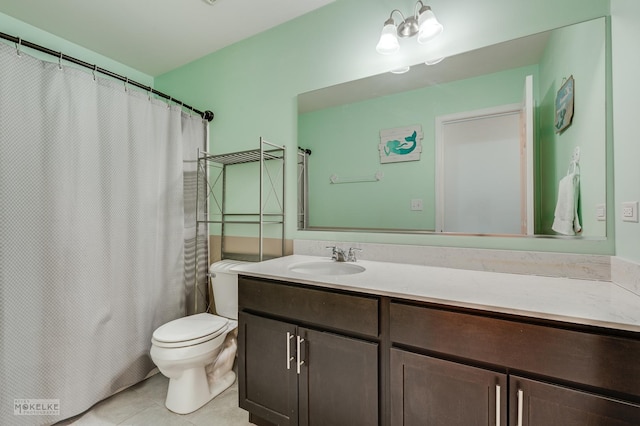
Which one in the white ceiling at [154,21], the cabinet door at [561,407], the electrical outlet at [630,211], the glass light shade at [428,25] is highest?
the white ceiling at [154,21]

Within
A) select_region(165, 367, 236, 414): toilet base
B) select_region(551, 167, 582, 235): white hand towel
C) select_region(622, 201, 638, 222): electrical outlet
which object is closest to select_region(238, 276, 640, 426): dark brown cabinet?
select_region(165, 367, 236, 414): toilet base

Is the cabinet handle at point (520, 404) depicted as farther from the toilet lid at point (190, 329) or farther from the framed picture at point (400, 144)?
the toilet lid at point (190, 329)

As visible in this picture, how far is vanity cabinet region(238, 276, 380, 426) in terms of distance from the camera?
3.47 ft

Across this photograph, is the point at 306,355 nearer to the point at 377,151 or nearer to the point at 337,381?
the point at 337,381

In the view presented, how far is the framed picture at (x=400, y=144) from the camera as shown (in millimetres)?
1542

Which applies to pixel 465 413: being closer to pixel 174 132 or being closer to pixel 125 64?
pixel 174 132

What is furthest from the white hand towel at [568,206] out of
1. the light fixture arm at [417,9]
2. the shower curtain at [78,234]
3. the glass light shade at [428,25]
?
the shower curtain at [78,234]

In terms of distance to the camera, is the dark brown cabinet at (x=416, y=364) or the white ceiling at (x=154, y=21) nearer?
the dark brown cabinet at (x=416, y=364)

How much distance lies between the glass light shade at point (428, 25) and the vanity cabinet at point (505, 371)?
1345 mm

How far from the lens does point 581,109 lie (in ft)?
3.85

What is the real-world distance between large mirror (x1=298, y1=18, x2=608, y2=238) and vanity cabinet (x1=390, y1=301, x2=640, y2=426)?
0.65 metres

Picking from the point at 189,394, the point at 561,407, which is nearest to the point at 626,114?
the point at 561,407

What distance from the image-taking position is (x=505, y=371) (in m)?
0.83

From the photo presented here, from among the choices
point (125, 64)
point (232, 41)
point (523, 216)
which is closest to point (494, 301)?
point (523, 216)
